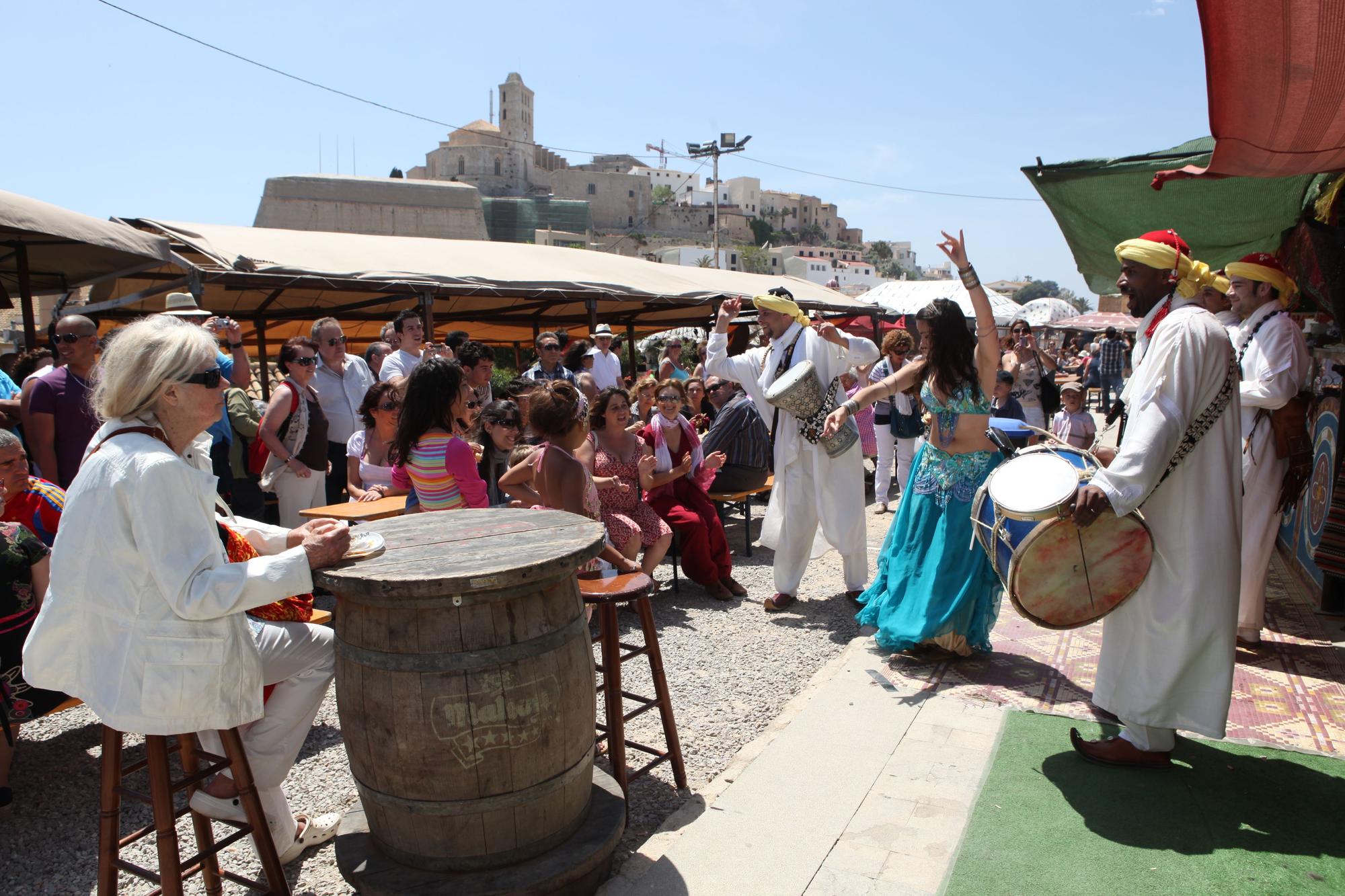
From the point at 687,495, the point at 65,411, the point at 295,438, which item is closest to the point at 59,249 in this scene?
the point at 65,411

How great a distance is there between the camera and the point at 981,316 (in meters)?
4.10

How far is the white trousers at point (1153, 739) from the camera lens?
3.15 meters

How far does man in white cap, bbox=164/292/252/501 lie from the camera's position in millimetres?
5457

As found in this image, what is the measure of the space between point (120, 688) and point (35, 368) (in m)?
5.26

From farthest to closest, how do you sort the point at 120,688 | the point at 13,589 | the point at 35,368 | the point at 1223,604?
the point at 35,368
the point at 13,589
the point at 1223,604
the point at 120,688

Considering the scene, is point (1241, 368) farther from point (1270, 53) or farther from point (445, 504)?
point (445, 504)

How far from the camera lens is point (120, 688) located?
7.11 ft

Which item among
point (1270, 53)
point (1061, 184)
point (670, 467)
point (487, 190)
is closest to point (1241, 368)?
point (1061, 184)

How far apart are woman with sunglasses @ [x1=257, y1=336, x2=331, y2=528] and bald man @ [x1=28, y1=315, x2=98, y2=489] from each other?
3.08ft

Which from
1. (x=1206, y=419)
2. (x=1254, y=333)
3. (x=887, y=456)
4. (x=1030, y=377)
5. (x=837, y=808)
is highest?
(x=1254, y=333)

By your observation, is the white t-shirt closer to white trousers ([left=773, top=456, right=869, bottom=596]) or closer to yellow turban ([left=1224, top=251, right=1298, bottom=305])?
white trousers ([left=773, top=456, right=869, bottom=596])

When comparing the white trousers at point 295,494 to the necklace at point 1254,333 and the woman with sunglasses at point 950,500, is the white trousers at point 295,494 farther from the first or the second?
the necklace at point 1254,333

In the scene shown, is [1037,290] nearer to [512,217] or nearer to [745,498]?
[512,217]

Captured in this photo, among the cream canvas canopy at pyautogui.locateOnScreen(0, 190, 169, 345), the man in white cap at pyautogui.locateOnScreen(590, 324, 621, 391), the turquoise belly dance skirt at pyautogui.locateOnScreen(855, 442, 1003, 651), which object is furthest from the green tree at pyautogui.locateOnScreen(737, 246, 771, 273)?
the turquoise belly dance skirt at pyautogui.locateOnScreen(855, 442, 1003, 651)
